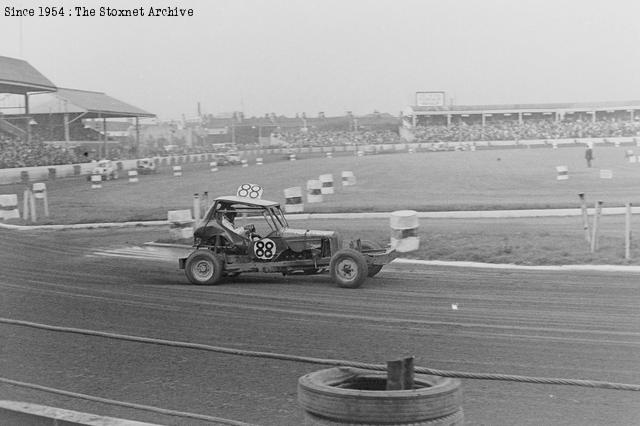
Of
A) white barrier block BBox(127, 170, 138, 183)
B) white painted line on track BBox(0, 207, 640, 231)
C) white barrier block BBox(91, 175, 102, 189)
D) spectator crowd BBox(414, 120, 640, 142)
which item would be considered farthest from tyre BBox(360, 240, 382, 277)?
spectator crowd BBox(414, 120, 640, 142)

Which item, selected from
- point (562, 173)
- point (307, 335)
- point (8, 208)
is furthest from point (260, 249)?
point (562, 173)

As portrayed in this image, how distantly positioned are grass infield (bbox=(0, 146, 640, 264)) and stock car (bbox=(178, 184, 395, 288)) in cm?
290

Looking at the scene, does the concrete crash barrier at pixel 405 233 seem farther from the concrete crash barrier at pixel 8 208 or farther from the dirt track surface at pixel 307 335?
the concrete crash barrier at pixel 8 208

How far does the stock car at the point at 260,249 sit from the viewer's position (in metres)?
11.2

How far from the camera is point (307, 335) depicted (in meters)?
7.95

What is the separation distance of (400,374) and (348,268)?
297 inches

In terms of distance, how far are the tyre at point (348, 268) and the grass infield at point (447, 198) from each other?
10.6ft

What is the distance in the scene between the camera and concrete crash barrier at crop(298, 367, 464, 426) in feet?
9.84

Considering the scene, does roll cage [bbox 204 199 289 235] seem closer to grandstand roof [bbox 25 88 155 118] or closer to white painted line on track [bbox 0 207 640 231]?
white painted line on track [bbox 0 207 640 231]

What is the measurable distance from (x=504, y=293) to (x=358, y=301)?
79.4 inches

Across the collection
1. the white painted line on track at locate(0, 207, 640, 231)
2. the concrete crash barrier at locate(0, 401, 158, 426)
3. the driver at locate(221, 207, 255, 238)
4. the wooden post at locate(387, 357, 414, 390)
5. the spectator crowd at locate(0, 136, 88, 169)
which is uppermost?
the spectator crowd at locate(0, 136, 88, 169)

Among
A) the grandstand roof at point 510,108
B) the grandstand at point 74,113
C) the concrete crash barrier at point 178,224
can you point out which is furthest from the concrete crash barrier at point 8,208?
the grandstand roof at point 510,108

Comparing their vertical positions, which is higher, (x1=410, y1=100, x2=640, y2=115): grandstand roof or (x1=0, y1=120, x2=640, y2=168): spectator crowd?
(x1=410, y1=100, x2=640, y2=115): grandstand roof

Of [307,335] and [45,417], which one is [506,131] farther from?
[45,417]
